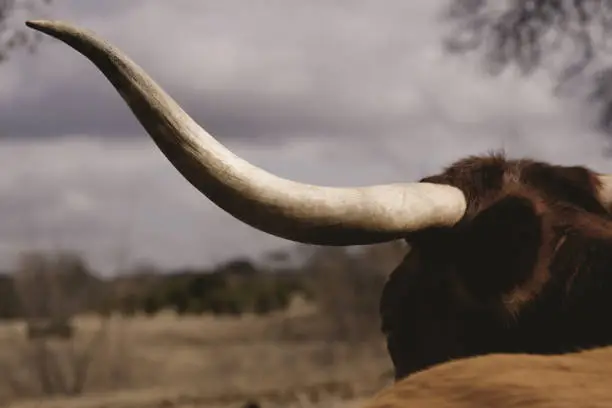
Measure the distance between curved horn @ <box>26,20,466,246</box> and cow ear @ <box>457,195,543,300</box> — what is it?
0.36 m

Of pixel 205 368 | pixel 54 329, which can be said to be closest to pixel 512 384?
pixel 54 329

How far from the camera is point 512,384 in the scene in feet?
6.98

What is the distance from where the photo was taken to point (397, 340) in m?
3.84

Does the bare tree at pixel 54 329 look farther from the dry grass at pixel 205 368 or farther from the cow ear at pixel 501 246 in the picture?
the cow ear at pixel 501 246

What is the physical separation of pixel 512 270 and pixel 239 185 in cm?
102

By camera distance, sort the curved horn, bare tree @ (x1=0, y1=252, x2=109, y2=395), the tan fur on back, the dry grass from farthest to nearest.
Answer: bare tree @ (x1=0, y1=252, x2=109, y2=395)
the dry grass
the curved horn
the tan fur on back

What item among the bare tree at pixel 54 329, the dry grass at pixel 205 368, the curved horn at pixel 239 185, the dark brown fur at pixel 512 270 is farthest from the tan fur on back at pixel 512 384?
the bare tree at pixel 54 329

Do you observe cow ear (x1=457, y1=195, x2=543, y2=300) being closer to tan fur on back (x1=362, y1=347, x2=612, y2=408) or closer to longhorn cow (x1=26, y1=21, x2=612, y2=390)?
longhorn cow (x1=26, y1=21, x2=612, y2=390)

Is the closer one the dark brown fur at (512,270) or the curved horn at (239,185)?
the curved horn at (239,185)

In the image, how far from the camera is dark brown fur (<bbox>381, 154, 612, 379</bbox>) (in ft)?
11.2

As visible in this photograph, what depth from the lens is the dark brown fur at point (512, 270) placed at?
3424 millimetres

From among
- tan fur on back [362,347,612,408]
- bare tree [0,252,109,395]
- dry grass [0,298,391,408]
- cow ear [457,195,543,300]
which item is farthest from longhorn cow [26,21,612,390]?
bare tree [0,252,109,395]

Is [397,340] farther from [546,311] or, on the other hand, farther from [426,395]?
[426,395]

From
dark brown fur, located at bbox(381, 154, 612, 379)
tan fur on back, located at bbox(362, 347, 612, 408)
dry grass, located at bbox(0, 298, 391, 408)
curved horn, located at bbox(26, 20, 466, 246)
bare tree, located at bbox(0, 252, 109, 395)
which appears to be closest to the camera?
tan fur on back, located at bbox(362, 347, 612, 408)
